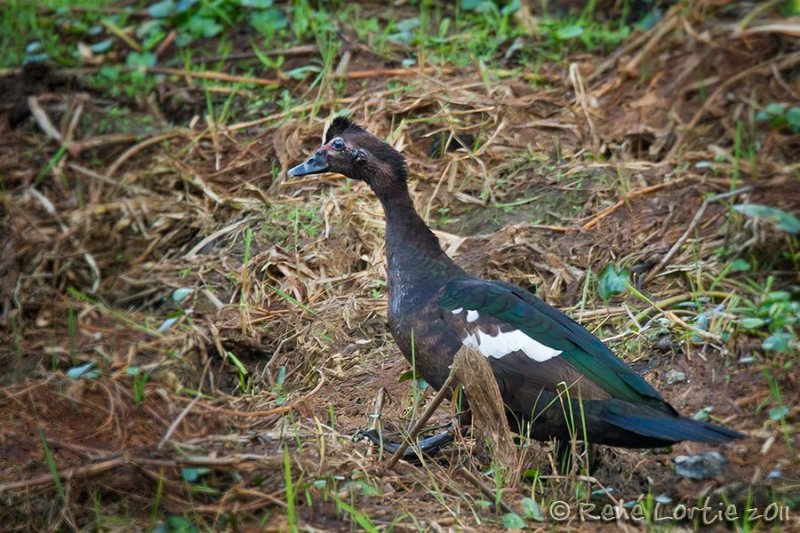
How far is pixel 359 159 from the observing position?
4.96 meters

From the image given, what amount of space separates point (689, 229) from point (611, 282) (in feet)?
2.03

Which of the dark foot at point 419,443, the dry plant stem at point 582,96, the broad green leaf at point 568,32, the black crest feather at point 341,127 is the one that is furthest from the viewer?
the broad green leaf at point 568,32

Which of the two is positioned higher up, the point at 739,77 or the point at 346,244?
the point at 739,77

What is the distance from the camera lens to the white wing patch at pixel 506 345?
14.0ft

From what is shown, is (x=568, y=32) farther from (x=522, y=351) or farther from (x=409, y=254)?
(x=522, y=351)

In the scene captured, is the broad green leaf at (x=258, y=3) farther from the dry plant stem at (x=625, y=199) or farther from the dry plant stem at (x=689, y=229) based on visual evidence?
the dry plant stem at (x=689, y=229)

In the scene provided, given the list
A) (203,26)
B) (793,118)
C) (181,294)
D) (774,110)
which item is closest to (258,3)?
(203,26)

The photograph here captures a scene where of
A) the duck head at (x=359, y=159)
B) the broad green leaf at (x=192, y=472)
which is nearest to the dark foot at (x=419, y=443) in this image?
the broad green leaf at (x=192, y=472)

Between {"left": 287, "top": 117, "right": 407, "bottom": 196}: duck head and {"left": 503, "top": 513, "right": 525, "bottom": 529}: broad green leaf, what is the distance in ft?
5.38

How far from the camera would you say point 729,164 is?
246 inches

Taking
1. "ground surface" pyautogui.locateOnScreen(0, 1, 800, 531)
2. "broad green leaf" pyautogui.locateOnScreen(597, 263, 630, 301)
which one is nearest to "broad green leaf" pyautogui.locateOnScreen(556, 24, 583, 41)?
"ground surface" pyautogui.locateOnScreen(0, 1, 800, 531)

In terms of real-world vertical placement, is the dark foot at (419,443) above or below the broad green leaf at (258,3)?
below

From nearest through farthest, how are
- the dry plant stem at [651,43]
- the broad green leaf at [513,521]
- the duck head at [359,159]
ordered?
1. the broad green leaf at [513,521]
2. the duck head at [359,159]
3. the dry plant stem at [651,43]

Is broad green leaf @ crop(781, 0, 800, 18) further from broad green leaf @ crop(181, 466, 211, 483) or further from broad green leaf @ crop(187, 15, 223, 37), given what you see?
broad green leaf @ crop(181, 466, 211, 483)
